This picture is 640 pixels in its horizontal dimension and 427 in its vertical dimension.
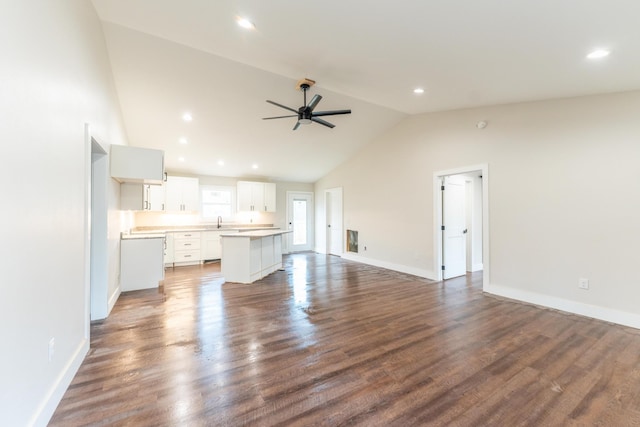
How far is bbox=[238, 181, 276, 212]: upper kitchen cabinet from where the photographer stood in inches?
308

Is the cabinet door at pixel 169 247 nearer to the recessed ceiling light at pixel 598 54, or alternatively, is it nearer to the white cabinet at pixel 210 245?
the white cabinet at pixel 210 245

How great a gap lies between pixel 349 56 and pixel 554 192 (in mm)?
3309

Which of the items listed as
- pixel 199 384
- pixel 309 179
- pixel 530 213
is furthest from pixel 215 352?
pixel 309 179

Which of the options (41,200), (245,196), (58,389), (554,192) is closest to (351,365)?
(58,389)

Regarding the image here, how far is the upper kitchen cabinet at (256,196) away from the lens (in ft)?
25.7

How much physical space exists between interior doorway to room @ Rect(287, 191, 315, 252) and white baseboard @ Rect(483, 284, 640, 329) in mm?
5735

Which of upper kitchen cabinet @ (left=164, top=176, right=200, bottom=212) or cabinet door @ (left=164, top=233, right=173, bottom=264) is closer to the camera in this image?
cabinet door @ (left=164, top=233, right=173, bottom=264)

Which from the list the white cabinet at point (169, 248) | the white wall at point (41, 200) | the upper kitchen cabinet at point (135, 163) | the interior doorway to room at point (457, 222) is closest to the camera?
the white wall at point (41, 200)

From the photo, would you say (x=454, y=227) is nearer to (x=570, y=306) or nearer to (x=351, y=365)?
(x=570, y=306)

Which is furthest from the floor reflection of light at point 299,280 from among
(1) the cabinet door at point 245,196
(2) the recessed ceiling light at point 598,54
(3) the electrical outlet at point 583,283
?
(2) the recessed ceiling light at point 598,54

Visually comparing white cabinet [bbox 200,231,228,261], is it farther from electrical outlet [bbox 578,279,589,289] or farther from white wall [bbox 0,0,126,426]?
electrical outlet [bbox 578,279,589,289]

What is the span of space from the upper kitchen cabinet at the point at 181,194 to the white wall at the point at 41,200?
14.7 feet

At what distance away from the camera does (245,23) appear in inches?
104

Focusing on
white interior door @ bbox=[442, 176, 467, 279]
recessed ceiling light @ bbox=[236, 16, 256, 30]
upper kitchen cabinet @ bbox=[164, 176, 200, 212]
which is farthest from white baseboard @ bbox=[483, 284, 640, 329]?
upper kitchen cabinet @ bbox=[164, 176, 200, 212]
